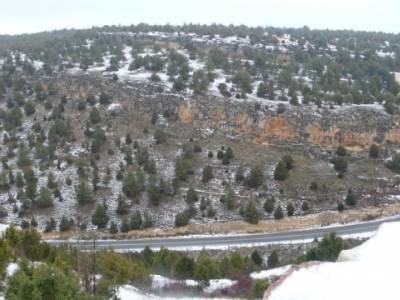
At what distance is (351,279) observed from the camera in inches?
447

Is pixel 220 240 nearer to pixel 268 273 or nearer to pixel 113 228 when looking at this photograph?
pixel 268 273

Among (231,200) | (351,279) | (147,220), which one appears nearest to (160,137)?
(231,200)

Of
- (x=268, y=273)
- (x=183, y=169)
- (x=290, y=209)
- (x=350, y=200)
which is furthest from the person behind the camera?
(x=183, y=169)

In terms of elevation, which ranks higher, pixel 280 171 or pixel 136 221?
pixel 280 171

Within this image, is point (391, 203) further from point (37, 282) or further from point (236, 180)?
point (37, 282)

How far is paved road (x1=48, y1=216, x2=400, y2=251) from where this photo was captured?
115 ft

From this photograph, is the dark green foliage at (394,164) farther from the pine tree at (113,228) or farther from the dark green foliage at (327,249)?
the pine tree at (113,228)

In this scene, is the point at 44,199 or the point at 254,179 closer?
the point at 44,199

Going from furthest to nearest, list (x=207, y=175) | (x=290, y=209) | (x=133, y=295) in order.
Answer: (x=207, y=175), (x=290, y=209), (x=133, y=295)

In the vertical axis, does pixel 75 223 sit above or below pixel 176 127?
below

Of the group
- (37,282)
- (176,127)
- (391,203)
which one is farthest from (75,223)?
(37,282)

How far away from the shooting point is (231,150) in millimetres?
48781

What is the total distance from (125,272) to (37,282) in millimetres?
9042

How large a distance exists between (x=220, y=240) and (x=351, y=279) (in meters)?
25.0
